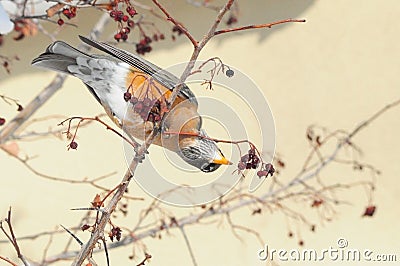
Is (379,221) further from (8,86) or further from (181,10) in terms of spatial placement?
(8,86)

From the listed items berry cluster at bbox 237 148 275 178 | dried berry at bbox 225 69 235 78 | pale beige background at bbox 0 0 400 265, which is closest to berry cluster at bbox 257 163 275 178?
berry cluster at bbox 237 148 275 178

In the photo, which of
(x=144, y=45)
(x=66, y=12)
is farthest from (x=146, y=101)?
(x=144, y=45)

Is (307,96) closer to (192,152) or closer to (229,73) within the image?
(192,152)

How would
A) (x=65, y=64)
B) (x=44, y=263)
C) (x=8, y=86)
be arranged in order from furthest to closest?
1. (x=8, y=86)
2. (x=44, y=263)
3. (x=65, y=64)

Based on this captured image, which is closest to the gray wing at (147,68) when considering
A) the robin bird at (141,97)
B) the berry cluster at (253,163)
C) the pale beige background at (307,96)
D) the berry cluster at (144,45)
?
the robin bird at (141,97)

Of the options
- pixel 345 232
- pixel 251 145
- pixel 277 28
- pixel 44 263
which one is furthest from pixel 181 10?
pixel 251 145

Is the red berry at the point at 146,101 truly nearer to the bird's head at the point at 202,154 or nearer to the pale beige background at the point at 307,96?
the bird's head at the point at 202,154

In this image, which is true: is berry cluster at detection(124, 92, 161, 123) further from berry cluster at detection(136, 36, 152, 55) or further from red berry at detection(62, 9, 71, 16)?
berry cluster at detection(136, 36, 152, 55)
